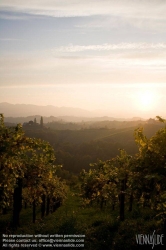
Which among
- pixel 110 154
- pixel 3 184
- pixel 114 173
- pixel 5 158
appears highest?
pixel 5 158

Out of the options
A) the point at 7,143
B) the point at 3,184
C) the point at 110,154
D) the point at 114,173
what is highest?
the point at 7,143

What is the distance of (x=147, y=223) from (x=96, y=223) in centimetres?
445

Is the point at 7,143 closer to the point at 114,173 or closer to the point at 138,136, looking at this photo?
the point at 138,136

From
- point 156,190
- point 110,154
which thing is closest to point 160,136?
point 156,190

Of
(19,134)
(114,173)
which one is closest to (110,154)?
(114,173)

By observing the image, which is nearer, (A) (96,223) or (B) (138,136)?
(B) (138,136)

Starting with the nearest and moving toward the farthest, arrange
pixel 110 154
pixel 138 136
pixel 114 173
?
pixel 138 136
pixel 114 173
pixel 110 154

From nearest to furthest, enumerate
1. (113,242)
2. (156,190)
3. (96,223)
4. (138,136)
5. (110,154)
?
(156,190), (138,136), (113,242), (96,223), (110,154)

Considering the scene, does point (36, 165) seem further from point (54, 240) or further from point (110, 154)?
point (110, 154)

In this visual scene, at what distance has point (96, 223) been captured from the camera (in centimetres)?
1992

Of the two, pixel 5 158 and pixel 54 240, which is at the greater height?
pixel 5 158

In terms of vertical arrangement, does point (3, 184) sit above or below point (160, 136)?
below

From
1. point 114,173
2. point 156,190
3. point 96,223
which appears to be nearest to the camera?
point 156,190

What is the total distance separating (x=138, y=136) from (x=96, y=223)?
985cm
